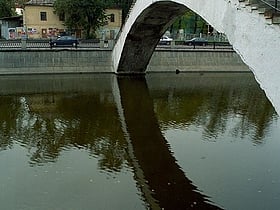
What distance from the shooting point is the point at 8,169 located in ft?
28.9

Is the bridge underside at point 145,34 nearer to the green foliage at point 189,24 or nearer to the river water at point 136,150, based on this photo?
the river water at point 136,150

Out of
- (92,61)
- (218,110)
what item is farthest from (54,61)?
(218,110)

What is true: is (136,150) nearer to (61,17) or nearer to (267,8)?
(267,8)

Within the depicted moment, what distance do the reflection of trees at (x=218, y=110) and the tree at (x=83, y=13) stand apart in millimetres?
15194

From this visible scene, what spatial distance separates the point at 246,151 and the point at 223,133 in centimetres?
183

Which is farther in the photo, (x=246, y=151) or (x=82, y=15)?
(x=82, y=15)

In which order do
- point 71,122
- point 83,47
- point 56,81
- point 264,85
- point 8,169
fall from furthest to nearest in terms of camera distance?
point 83,47
point 56,81
point 71,122
point 8,169
point 264,85

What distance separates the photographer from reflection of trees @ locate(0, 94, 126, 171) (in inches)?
394

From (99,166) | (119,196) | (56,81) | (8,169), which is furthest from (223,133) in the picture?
(56,81)

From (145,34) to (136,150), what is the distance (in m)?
11.7

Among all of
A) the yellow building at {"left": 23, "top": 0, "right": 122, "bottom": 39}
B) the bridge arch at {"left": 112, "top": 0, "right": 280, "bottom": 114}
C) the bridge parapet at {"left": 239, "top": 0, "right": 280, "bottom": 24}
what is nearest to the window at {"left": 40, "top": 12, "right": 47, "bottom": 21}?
the yellow building at {"left": 23, "top": 0, "right": 122, "bottom": 39}

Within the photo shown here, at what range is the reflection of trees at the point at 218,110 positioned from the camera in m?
12.6

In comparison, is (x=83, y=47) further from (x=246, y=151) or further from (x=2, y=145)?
(x=246, y=151)

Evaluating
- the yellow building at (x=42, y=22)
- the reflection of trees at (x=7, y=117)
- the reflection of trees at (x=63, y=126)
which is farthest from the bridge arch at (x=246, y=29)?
the yellow building at (x=42, y=22)
